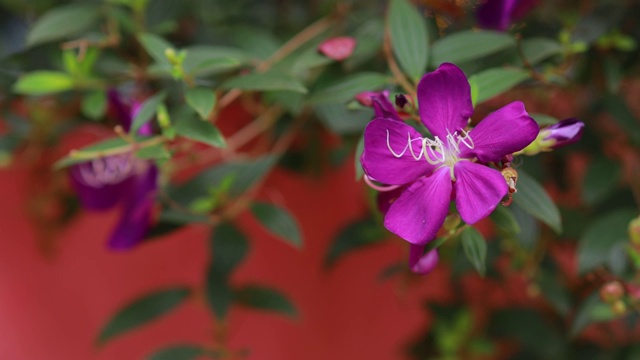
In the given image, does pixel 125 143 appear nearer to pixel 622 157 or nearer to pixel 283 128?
pixel 283 128

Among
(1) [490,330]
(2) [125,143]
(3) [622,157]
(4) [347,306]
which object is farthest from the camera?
(4) [347,306]

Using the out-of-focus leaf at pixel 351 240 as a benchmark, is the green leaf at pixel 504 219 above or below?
above

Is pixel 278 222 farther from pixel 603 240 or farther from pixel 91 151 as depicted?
pixel 603 240

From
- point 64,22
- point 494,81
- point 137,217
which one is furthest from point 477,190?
point 64,22

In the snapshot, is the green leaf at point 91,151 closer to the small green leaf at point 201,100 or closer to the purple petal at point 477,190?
the small green leaf at point 201,100

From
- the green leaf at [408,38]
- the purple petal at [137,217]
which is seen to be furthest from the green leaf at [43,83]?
the green leaf at [408,38]

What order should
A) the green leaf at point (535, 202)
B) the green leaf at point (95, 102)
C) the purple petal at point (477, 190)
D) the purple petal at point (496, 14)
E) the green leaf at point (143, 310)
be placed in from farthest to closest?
the green leaf at point (143, 310) < the green leaf at point (95, 102) < the purple petal at point (496, 14) < the green leaf at point (535, 202) < the purple petal at point (477, 190)

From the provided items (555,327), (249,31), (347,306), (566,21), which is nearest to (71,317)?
(347,306)
